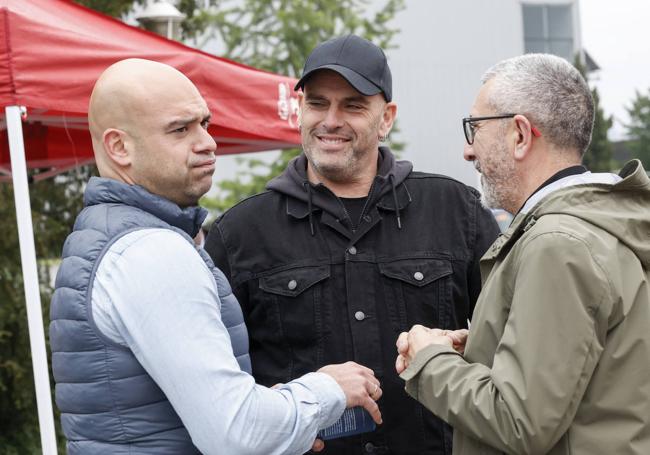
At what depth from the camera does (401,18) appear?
3394 centimetres

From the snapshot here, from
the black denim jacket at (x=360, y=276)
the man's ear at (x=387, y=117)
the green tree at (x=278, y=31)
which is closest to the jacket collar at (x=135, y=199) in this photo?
the black denim jacket at (x=360, y=276)

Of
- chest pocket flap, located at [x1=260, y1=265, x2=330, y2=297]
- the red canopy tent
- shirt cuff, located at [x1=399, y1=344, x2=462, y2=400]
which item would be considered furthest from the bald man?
the red canopy tent

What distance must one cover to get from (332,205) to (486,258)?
899 millimetres

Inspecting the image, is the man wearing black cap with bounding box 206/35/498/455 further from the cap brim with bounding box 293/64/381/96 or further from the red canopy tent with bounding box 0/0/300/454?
the red canopy tent with bounding box 0/0/300/454

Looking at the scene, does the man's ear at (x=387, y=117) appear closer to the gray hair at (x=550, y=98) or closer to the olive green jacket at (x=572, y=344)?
the gray hair at (x=550, y=98)

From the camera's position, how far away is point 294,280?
9.79 feet

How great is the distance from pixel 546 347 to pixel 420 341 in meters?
0.43

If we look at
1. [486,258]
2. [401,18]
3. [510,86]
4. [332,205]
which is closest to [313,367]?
[332,205]

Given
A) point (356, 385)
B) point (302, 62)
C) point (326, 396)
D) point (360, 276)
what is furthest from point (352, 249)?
point (302, 62)

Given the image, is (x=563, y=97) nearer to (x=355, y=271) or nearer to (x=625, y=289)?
(x=625, y=289)

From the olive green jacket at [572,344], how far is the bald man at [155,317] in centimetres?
39

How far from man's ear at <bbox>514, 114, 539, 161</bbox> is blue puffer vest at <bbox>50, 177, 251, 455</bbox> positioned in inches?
33.5

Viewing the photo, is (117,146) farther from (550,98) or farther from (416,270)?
(416,270)

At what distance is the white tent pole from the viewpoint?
361 centimetres
